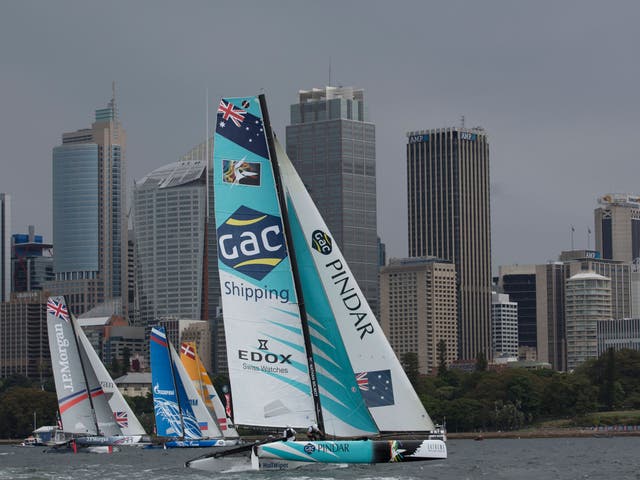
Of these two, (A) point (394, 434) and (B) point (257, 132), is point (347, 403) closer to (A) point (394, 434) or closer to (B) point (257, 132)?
(A) point (394, 434)

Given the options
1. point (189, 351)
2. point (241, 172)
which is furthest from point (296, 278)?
point (189, 351)

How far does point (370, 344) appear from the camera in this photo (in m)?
46.2

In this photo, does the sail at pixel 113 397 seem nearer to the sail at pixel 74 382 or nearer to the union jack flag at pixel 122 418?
the union jack flag at pixel 122 418

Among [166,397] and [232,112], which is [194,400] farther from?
[232,112]

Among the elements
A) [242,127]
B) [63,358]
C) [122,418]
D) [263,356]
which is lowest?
[122,418]

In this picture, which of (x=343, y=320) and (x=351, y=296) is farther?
(x=343, y=320)

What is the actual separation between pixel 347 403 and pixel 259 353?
2.93 metres

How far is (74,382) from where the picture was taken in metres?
86.8

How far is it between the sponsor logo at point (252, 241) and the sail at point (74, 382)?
4246 centimetres

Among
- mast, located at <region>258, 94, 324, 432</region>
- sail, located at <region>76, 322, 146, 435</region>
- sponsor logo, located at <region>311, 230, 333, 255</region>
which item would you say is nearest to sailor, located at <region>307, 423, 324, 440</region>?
mast, located at <region>258, 94, 324, 432</region>

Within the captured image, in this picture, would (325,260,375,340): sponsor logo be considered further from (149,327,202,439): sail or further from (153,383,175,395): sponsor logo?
(153,383,175,395): sponsor logo

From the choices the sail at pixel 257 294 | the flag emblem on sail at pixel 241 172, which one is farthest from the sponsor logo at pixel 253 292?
the flag emblem on sail at pixel 241 172

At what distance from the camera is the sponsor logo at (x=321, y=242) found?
45.6 meters

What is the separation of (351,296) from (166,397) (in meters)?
42.1
